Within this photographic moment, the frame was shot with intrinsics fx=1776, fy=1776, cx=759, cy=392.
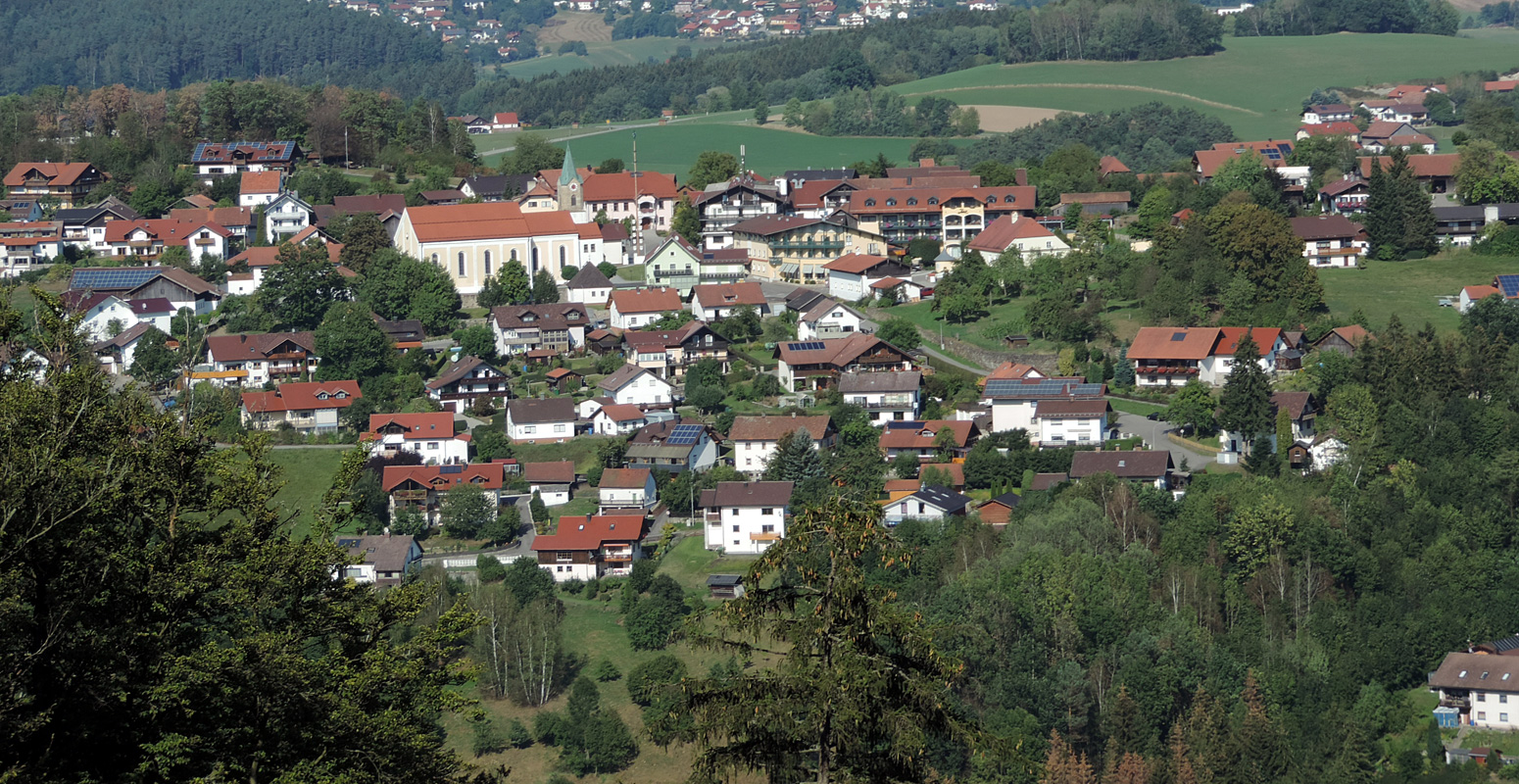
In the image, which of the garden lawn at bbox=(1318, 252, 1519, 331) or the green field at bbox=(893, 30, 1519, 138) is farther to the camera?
the green field at bbox=(893, 30, 1519, 138)

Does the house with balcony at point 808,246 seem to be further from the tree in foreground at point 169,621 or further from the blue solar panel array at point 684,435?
the tree in foreground at point 169,621

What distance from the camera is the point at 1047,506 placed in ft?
136

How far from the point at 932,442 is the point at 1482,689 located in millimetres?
14668

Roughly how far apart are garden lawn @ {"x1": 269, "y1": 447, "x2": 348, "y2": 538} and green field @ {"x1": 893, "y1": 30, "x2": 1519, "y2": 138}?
62.4 metres

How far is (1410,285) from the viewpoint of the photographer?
5597 centimetres

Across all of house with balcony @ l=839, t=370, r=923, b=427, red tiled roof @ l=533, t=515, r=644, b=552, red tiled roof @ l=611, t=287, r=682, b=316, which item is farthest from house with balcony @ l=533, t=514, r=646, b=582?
red tiled roof @ l=611, t=287, r=682, b=316

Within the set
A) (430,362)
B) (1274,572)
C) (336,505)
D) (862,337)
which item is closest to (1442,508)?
(1274,572)

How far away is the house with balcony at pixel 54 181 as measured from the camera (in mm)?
69188

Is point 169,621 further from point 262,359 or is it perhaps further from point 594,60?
point 594,60

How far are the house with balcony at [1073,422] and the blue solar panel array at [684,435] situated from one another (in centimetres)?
892

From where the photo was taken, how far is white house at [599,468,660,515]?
44312 mm

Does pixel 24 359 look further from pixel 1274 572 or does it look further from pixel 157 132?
pixel 157 132

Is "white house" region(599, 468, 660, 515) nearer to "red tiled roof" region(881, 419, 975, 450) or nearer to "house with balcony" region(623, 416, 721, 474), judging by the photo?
"house with balcony" region(623, 416, 721, 474)

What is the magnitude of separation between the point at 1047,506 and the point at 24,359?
29903 millimetres
